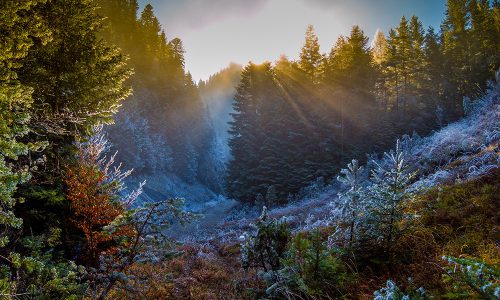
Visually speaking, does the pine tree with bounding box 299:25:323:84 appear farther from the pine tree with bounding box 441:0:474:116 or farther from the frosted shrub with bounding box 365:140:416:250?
the frosted shrub with bounding box 365:140:416:250

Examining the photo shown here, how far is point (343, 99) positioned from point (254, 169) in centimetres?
1332

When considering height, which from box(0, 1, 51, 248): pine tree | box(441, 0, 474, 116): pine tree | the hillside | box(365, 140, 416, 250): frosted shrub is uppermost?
box(441, 0, 474, 116): pine tree

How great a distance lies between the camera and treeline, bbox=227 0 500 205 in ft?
102

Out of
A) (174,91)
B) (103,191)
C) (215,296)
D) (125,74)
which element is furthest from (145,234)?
(174,91)

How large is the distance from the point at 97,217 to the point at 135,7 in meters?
49.8

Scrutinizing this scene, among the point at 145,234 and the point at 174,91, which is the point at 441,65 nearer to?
the point at 174,91

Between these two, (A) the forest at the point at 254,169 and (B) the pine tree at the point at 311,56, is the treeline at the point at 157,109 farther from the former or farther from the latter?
(B) the pine tree at the point at 311,56

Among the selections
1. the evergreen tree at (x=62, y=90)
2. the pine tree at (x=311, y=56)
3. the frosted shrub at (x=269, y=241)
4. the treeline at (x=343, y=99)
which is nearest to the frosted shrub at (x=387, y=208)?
the frosted shrub at (x=269, y=241)

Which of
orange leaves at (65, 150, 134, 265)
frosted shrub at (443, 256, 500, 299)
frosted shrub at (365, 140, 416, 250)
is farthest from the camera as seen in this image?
orange leaves at (65, 150, 134, 265)

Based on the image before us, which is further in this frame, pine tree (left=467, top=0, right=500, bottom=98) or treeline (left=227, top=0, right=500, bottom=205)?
pine tree (left=467, top=0, right=500, bottom=98)

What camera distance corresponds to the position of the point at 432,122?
33.2 m

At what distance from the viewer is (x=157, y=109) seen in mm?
42469

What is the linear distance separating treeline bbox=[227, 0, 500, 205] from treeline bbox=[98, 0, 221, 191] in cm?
1119

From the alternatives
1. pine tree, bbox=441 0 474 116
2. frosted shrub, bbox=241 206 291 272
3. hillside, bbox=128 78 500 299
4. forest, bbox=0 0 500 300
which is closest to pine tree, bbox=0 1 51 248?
forest, bbox=0 0 500 300
